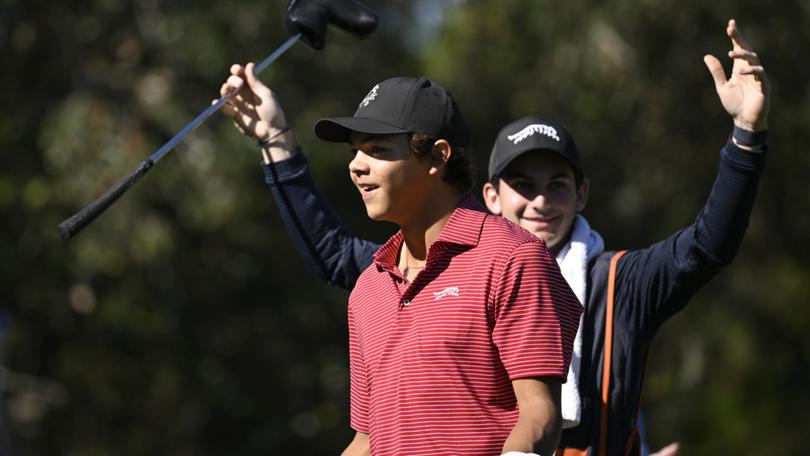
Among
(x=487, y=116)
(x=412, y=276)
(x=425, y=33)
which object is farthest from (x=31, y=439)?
(x=412, y=276)

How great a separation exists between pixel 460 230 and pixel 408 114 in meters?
0.34

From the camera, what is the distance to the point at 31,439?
54.2 feet

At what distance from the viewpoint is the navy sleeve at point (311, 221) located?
5.14 metres

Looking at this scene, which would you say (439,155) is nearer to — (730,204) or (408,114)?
(408,114)

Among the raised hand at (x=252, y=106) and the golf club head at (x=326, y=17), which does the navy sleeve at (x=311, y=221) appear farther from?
the golf club head at (x=326, y=17)

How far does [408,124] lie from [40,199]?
35.5 ft

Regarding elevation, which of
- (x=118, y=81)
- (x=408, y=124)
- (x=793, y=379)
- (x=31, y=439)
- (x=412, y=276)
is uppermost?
(x=118, y=81)

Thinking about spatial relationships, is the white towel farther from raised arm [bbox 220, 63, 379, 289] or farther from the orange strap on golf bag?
raised arm [bbox 220, 63, 379, 289]

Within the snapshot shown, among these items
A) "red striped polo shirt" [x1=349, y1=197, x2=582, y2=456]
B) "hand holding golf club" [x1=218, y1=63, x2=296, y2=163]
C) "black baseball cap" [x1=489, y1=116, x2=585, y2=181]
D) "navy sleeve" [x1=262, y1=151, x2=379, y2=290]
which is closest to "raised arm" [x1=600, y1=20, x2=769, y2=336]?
"black baseball cap" [x1=489, y1=116, x2=585, y2=181]

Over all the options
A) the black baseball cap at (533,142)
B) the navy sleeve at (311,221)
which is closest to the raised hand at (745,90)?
the black baseball cap at (533,142)

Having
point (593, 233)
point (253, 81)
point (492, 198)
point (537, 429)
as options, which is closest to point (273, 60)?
point (253, 81)

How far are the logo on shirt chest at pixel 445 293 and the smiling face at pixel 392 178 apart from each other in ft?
0.90

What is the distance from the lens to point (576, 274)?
4527mm

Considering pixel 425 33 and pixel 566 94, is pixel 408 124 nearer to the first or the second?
pixel 566 94
